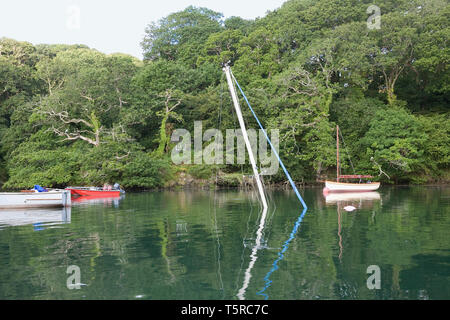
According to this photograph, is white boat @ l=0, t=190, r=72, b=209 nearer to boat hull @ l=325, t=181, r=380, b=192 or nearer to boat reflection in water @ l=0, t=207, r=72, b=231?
boat reflection in water @ l=0, t=207, r=72, b=231

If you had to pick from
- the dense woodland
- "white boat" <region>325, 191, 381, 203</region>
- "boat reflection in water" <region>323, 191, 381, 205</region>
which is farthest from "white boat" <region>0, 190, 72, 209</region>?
"white boat" <region>325, 191, 381, 203</region>

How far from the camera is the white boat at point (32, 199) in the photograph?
27.6 meters

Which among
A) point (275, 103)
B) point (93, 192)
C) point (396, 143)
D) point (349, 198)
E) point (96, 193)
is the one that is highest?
point (275, 103)

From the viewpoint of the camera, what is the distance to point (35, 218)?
22.8 metres

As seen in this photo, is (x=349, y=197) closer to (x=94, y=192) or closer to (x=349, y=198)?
→ (x=349, y=198)

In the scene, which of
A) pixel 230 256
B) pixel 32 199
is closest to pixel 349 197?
pixel 32 199

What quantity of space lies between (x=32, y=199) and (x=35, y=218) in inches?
220

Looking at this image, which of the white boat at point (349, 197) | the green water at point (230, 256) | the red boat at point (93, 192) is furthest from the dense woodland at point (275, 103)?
the green water at point (230, 256)

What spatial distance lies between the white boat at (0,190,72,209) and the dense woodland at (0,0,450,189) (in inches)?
651

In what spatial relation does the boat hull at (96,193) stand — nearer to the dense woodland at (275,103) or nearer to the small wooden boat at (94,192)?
the small wooden boat at (94,192)

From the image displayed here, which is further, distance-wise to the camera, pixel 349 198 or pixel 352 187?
pixel 352 187

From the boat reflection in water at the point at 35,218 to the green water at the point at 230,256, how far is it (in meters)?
0.17
